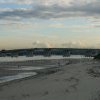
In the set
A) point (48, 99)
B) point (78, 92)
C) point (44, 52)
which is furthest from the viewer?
point (44, 52)

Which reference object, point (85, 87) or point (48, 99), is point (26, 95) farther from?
point (85, 87)

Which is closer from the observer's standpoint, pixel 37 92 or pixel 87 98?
pixel 87 98

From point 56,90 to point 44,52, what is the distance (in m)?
142

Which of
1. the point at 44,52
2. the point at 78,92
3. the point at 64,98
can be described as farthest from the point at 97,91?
the point at 44,52

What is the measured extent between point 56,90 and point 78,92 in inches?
37.7

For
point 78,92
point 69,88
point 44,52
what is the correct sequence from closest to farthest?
point 78,92, point 69,88, point 44,52

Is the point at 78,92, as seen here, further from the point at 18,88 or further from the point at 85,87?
the point at 18,88

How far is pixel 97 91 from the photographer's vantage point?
1486 cm

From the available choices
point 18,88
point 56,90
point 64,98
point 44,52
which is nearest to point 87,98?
point 64,98

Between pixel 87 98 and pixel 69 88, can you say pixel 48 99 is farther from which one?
pixel 69 88

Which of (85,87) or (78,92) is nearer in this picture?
(78,92)

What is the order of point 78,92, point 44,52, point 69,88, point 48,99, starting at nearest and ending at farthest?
point 48,99 → point 78,92 → point 69,88 → point 44,52

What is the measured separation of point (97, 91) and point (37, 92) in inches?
89.4

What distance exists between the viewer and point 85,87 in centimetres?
1608
